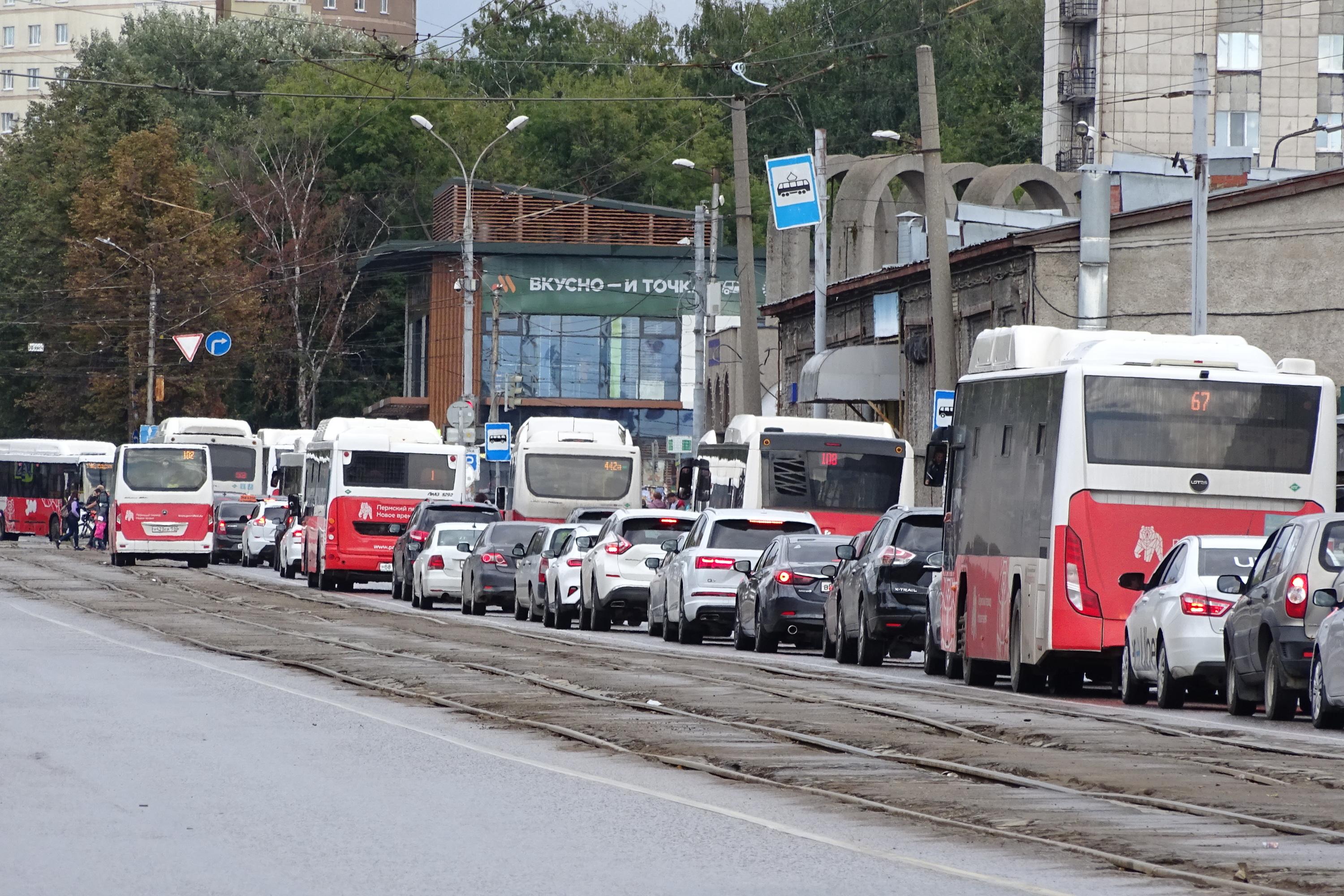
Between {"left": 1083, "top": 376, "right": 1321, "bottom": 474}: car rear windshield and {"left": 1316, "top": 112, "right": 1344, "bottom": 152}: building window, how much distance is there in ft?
215

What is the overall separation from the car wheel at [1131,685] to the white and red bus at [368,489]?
1012 inches

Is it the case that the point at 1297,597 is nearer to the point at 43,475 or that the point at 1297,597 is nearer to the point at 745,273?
the point at 745,273

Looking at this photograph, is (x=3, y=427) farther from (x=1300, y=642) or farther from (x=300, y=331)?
(x=1300, y=642)

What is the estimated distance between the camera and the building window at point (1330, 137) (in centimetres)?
8469

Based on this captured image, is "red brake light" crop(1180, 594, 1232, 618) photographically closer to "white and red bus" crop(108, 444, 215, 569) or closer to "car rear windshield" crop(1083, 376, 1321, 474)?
"car rear windshield" crop(1083, 376, 1321, 474)

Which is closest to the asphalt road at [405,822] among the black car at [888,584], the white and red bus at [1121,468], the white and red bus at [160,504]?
the white and red bus at [1121,468]

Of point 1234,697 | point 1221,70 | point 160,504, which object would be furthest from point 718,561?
point 1221,70

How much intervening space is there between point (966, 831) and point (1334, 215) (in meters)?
32.3

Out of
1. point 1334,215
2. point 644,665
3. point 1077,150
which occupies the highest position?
point 1077,150

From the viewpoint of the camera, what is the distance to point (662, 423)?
83125 millimetres

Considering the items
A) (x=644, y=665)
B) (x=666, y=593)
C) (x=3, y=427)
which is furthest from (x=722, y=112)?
(x=644, y=665)

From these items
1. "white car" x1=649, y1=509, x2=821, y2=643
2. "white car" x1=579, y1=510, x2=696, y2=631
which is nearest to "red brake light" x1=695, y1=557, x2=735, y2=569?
"white car" x1=649, y1=509, x2=821, y2=643

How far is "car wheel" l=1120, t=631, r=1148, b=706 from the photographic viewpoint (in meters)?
19.3

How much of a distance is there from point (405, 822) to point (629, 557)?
21437 millimetres
